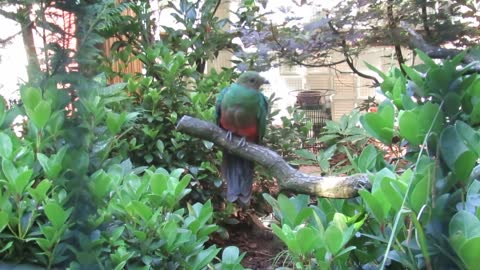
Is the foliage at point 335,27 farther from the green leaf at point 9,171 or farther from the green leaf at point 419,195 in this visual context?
the green leaf at point 9,171

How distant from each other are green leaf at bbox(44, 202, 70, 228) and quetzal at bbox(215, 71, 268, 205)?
0.55 meters

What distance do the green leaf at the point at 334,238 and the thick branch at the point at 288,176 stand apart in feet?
0.20

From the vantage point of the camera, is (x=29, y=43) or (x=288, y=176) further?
(x=288, y=176)

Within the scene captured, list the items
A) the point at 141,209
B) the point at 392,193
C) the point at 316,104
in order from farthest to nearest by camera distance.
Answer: the point at 316,104 < the point at 141,209 < the point at 392,193

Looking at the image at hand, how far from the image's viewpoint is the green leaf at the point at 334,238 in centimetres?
45

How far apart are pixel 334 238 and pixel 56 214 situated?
278 millimetres

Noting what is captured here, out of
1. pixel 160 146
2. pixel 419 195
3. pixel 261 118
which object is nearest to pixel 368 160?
pixel 419 195

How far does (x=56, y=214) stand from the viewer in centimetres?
49

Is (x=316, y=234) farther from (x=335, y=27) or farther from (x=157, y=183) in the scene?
(x=335, y=27)

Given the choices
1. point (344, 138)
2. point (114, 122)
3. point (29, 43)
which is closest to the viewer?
point (29, 43)

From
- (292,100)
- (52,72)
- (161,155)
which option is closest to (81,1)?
(52,72)

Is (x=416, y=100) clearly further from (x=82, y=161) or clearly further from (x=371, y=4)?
(x=371, y=4)

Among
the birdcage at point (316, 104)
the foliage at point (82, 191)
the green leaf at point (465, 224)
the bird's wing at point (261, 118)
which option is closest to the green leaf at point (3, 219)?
the foliage at point (82, 191)

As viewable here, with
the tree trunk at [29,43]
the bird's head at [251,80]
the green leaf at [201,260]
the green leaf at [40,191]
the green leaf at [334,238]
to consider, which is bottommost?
the green leaf at [201,260]
